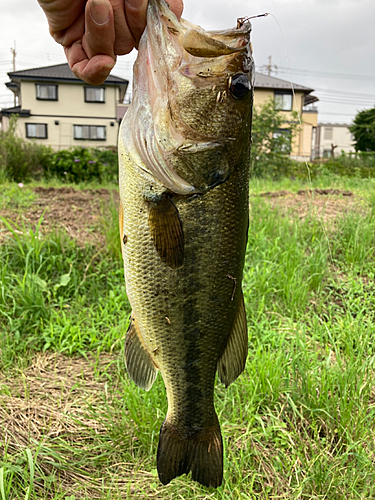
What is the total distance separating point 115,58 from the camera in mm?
1827

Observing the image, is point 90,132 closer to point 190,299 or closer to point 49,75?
Result: point 49,75

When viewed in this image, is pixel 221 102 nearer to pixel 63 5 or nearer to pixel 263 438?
pixel 63 5

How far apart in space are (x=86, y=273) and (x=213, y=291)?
3.19m

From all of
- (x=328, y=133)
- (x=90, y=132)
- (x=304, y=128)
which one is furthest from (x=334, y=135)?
(x=90, y=132)

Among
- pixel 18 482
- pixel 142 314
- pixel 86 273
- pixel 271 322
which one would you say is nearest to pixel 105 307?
pixel 86 273

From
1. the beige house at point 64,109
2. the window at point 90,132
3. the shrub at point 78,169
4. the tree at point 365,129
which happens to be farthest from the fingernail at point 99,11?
the tree at point 365,129

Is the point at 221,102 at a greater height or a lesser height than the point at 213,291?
greater

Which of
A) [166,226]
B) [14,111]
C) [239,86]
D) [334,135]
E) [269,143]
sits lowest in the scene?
[166,226]

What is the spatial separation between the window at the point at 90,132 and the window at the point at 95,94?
205 centimetres

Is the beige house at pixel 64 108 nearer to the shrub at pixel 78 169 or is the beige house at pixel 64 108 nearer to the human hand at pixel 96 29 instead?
the shrub at pixel 78 169

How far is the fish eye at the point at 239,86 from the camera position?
1.39 m

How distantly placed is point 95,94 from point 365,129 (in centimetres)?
2435

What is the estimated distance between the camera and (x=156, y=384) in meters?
2.86

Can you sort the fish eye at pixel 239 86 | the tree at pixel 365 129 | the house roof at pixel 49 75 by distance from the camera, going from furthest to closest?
the tree at pixel 365 129 → the house roof at pixel 49 75 → the fish eye at pixel 239 86
